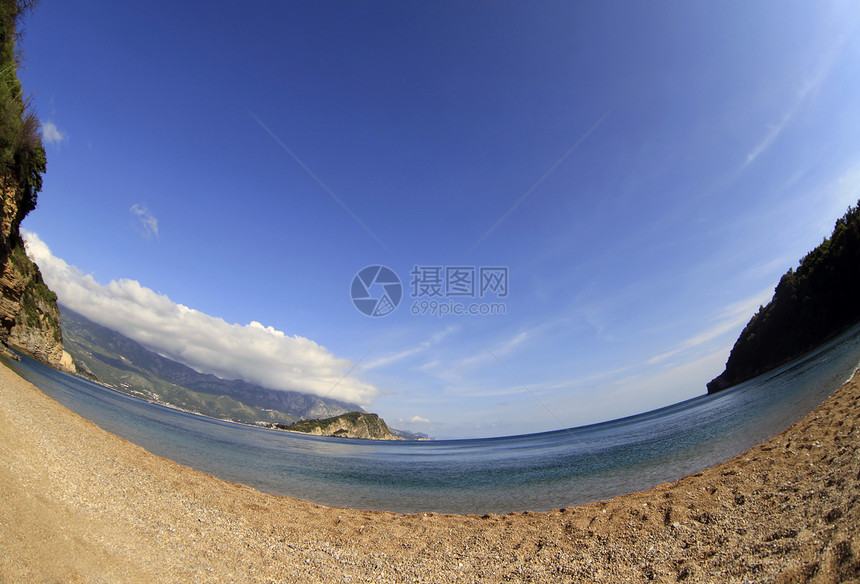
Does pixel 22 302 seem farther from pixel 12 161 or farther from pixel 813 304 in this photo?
pixel 813 304

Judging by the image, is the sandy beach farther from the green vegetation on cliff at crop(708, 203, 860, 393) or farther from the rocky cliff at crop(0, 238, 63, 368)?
the green vegetation on cliff at crop(708, 203, 860, 393)

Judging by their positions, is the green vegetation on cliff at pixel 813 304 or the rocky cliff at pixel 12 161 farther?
the green vegetation on cliff at pixel 813 304

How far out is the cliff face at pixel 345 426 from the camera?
158750mm

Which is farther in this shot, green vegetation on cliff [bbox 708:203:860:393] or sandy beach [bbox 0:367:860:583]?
green vegetation on cliff [bbox 708:203:860:393]

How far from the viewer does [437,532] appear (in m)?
11.5

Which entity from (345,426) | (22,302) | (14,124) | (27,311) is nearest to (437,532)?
(14,124)

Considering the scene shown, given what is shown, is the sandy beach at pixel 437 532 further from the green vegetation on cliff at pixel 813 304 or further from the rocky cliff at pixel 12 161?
the green vegetation on cliff at pixel 813 304

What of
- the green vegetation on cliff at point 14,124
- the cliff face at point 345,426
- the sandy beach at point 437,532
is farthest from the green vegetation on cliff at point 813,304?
the cliff face at point 345,426

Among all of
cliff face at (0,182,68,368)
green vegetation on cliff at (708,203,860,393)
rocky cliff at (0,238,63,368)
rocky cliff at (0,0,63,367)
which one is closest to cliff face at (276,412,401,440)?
cliff face at (0,182,68,368)

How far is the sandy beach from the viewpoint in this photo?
239 inches

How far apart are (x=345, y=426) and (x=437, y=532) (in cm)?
17345

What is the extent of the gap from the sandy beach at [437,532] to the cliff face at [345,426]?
161597 mm

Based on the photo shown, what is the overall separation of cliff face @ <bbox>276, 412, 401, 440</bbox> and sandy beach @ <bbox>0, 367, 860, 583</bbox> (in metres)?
162

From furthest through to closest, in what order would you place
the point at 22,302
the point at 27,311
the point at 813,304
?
the point at 813,304
the point at 27,311
the point at 22,302
